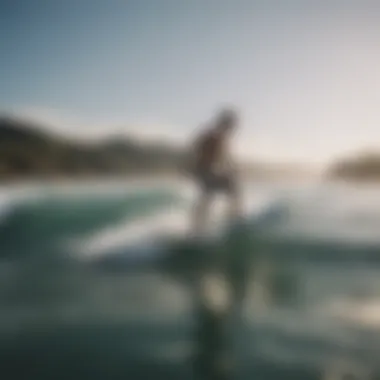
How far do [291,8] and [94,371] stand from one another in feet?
3.38

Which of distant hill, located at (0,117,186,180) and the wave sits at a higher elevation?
distant hill, located at (0,117,186,180)

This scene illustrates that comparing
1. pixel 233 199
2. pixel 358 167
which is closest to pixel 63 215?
pixel 233 199

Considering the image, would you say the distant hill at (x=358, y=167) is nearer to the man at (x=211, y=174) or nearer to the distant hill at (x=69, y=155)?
the man at (x=211, y=174)

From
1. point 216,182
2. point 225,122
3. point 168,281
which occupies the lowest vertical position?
point 168,281

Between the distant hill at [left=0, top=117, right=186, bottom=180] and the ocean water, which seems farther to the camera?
the distant hill at [left=0, top=117, right=186, bottom=180]

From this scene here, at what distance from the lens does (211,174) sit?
55.7 inches

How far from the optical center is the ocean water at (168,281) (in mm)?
1313

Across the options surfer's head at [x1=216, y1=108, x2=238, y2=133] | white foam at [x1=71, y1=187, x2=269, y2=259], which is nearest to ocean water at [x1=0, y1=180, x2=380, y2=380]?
white foam at [x1=71, y1=187, x2=269, y2=259]

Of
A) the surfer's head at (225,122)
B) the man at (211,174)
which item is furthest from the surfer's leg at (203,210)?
the surfer's head at (225,122)

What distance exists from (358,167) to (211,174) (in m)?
0.37

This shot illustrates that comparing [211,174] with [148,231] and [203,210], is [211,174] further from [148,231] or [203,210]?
[148,231]

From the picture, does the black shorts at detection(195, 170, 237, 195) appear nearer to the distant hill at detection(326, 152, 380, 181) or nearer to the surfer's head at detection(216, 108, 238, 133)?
the surfer's head at detection(216, 108, 238, 133)

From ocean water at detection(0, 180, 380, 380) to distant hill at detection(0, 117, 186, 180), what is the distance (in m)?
0.04

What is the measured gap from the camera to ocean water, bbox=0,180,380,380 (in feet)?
Answer: 4.31
